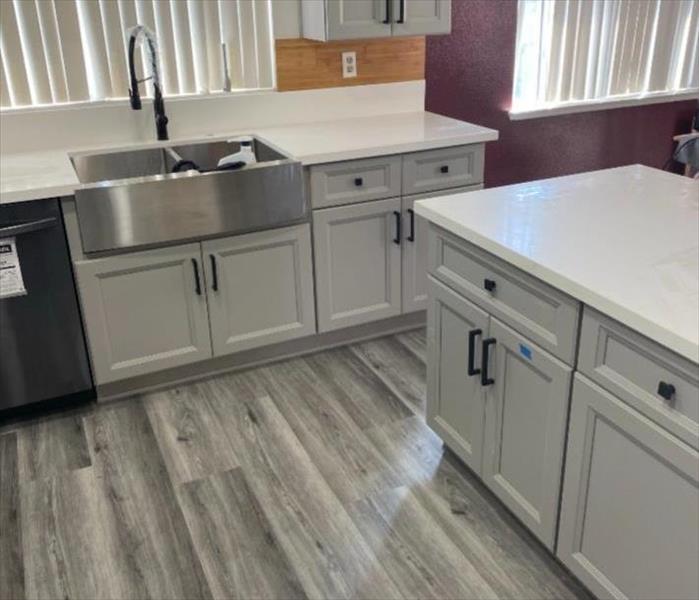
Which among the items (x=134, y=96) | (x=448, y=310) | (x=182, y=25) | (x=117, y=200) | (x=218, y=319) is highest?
(x=182, y=25)

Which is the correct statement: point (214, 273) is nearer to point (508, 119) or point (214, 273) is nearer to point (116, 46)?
point (116, 46)

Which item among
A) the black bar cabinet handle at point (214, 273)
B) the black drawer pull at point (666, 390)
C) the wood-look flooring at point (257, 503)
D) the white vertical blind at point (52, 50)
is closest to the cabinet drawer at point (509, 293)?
the black drawer pull at point (666, 390)

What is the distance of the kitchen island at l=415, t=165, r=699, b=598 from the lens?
4.79 feet

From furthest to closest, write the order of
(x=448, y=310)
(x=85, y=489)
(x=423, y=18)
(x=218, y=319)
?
(x=423, y=18) → (x=218, y=319) → (x=85, y=489) → (x=448, y=310)

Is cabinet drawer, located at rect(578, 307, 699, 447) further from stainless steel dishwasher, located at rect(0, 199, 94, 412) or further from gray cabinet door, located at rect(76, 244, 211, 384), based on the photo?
Result: stainless steel dishwasher, located at rect(0, 199, 94, 412)

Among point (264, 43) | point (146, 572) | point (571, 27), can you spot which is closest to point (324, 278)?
point (264, 43)

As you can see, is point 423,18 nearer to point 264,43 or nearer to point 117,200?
point 264,43

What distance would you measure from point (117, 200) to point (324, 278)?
3.01 feet

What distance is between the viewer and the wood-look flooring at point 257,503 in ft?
6.54

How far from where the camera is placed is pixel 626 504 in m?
1.61

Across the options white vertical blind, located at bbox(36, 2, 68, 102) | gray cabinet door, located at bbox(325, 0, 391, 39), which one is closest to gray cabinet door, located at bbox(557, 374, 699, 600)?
gray cabinet door, located at bbox(325, 0, 391, 39)

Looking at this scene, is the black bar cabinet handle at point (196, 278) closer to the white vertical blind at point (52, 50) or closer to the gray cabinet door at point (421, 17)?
the white vertical blind at point (52, 50)

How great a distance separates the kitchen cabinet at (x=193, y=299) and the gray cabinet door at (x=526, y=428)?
3.88 ft

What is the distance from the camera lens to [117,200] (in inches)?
99.3
